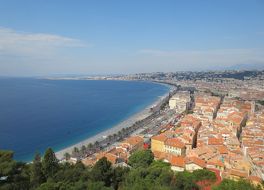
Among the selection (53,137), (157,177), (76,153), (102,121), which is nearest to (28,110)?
(102,121)

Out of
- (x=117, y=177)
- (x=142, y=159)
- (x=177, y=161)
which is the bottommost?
(x=142, y=159)

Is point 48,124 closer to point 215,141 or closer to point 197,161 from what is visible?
point 215,141

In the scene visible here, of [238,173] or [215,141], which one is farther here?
[215,141]

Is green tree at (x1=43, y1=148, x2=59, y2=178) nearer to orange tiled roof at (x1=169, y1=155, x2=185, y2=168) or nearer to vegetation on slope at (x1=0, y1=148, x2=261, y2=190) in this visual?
vegetation on slope at (x1=0, y1=148, x2=261, y2=190)

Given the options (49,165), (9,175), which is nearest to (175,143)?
(49,165)

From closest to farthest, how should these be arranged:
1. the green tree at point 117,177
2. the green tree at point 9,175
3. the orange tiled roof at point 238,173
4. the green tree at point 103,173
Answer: the green tree at point 9,175 → the green tree at point 103,173 → the green tree at point 117,177 → the orange tiled roof at point 238,173

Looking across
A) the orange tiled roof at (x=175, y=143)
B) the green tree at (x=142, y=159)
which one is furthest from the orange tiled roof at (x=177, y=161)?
the orange tiled roof at (x=175, y=143)

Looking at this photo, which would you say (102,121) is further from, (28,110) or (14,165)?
(14,165)

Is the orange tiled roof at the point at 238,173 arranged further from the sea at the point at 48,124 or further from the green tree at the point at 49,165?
the sea at the point at 48,124
